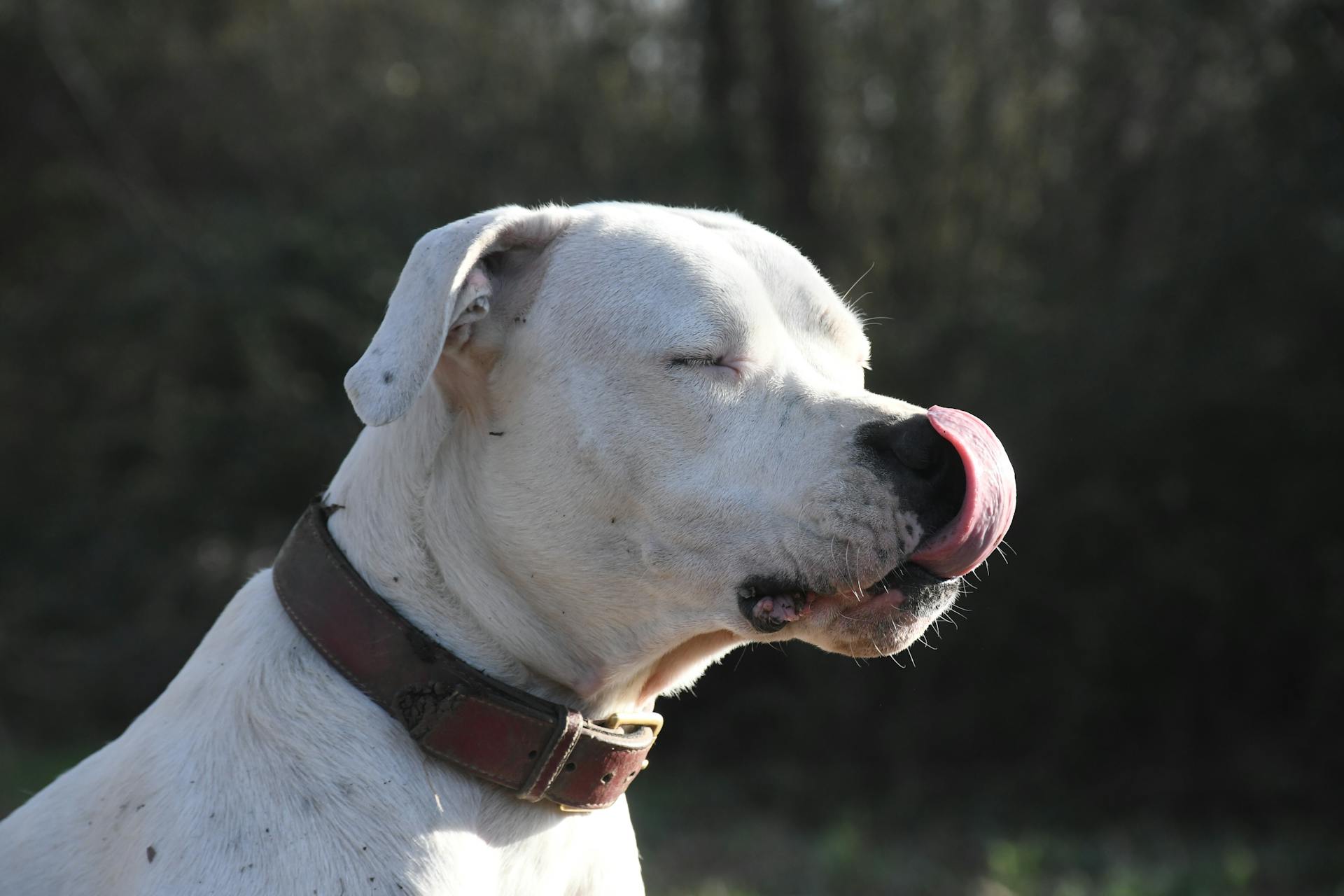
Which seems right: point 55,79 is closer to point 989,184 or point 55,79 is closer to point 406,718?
point 989,184

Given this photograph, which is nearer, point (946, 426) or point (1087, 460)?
point (946, 426)

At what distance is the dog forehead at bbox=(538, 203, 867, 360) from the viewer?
2.67 meters

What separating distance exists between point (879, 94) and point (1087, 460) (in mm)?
4115

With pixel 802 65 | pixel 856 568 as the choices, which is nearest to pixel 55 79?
pixel 802 65

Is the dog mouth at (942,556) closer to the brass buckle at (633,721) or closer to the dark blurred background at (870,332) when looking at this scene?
the brass buckle at (633,721)

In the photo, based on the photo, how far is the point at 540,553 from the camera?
2604mm

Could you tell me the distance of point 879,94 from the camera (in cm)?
1065

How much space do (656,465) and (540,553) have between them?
11.5 inches

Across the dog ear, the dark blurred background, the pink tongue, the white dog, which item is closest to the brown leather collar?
the white dog

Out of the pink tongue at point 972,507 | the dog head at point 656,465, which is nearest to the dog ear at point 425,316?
the dog head at point 656,465

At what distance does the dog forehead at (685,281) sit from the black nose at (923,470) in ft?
1.30

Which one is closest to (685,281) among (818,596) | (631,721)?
(818,596)

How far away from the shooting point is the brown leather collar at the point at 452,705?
2.41 m

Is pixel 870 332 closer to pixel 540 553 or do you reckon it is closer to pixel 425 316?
pixel 540 553
